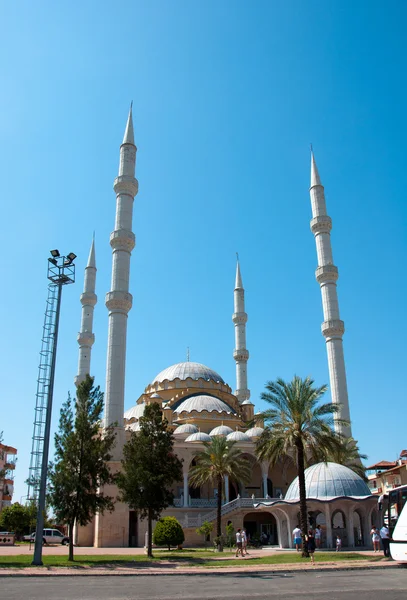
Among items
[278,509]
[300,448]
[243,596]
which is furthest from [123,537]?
[243,596]

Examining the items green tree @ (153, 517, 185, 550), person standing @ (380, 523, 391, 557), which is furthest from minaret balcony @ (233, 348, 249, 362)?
person standing @ (380, 523, 391, 557)

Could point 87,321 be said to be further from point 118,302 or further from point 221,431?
point 221,431

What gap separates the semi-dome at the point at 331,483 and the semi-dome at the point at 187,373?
2934 cm

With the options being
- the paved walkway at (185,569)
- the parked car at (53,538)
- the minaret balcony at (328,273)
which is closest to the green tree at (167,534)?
the paved walkway at (185,569)

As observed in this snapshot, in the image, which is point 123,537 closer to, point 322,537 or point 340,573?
point 322,537

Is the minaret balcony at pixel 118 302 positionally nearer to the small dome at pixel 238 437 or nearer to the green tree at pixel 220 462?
the green tree at pixel 220 462

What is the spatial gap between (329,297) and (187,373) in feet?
64.0

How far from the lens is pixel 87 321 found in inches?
2293

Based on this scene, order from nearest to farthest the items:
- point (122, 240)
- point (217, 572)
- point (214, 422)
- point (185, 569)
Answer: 1. point (217, 572)
2. point (185, 569)
3. point (122, 240)
4. point (214, 422)

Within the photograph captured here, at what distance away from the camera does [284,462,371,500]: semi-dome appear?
30906 mm

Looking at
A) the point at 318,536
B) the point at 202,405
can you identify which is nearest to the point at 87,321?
the point at 202,405

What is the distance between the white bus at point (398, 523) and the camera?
1992cm

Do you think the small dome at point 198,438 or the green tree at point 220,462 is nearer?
the green tree at point 220,462

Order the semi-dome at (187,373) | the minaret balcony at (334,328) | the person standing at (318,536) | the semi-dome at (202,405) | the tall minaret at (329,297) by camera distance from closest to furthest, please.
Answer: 1. the person standing at (318,536)
2. the tall minaret at (329,297)
3. the minaret balcony at (334,328)
4. the semi-dome at (202,405)
5. the semi-dome at (187,373)
